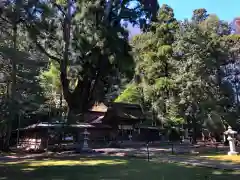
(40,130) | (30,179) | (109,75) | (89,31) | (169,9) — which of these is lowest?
(30,179)

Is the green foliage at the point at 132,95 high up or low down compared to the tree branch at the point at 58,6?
down

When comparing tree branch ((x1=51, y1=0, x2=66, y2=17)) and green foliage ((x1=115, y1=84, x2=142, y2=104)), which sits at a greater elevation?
tree branch ((x1=51, y1=0, x2=66, y2=17))

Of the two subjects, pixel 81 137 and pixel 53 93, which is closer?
pixel 81 137

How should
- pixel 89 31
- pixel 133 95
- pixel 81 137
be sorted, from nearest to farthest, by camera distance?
pixel 89 31 → pixel 81 137 → pixel 133 95

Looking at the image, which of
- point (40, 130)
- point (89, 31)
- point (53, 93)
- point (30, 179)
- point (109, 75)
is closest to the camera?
point (30, 179)

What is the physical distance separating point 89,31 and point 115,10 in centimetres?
251

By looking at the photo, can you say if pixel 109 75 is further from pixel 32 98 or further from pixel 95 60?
pixel 32 98

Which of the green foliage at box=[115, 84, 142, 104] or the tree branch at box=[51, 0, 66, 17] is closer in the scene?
the tree branch at box=[51, 0, 66, 17]

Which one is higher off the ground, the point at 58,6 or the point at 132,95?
the point at 58,6

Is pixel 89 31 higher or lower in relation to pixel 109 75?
higher

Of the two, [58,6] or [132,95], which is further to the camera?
[132,95]

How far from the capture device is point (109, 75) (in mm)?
21766

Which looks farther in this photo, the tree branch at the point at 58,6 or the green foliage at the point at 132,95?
the green foliage at the point at 132,95

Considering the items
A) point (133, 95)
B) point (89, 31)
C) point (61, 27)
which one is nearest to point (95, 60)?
point (89, 31)
